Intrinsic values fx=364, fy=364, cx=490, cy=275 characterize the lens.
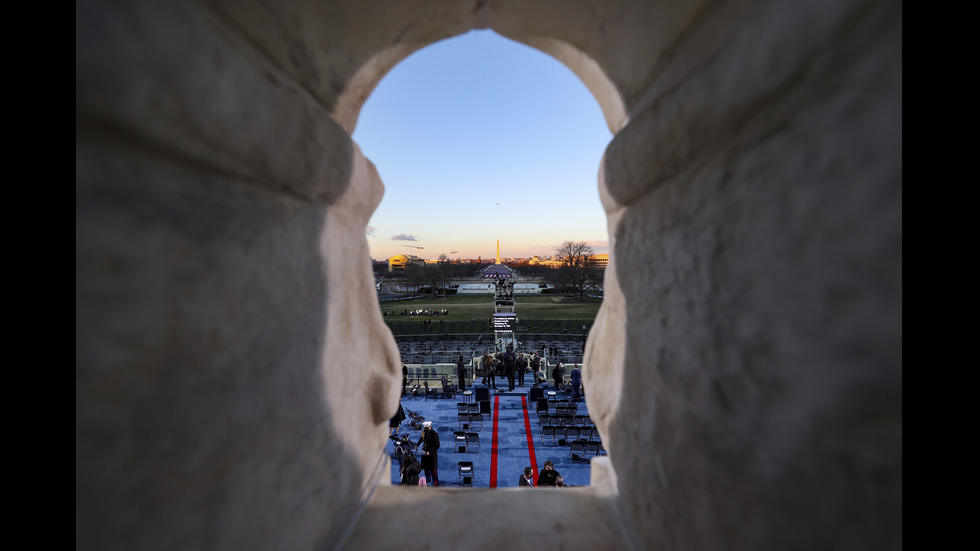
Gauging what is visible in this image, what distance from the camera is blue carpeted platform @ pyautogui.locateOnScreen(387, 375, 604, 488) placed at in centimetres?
804

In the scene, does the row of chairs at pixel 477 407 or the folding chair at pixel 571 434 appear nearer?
the folding chair at pixel 571 434

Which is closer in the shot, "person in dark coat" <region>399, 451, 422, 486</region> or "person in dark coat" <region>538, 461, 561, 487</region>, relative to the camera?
"person in dark coat" <region>538, 461, 561, 487</region>

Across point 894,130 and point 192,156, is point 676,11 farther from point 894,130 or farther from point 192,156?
point 192,156

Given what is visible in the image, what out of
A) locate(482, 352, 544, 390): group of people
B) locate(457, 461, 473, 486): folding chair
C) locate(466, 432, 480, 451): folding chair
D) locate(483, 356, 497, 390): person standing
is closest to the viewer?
locate(457, 461, 473, 486): folding chair

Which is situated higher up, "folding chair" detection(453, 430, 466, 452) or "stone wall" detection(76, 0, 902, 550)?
"stone wall" detection(76, 0, 902, 550)

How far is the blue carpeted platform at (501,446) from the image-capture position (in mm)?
8039

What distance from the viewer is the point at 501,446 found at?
9.47 metres

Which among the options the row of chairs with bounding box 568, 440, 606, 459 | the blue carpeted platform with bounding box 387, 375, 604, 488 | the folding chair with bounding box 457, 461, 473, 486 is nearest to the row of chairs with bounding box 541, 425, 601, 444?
the blue carpeted platform with bounding box 387, 375, 604, 488

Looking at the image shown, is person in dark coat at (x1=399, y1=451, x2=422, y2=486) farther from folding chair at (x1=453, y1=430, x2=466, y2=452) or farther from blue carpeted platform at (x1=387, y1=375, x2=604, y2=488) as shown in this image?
folding chair at (x1=453, y1=430, x2=466, y2=452)

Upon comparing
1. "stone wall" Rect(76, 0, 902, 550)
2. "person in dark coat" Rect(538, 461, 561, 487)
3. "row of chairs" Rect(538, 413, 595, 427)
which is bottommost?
"row of chairs" Rect(538, 413, 595, 427)

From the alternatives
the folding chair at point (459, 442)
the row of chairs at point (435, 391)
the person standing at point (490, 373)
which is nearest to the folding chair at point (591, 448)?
A: the folding chair at point (459, 442)

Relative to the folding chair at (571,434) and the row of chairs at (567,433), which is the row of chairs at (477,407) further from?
the folding chair at (571,434)
